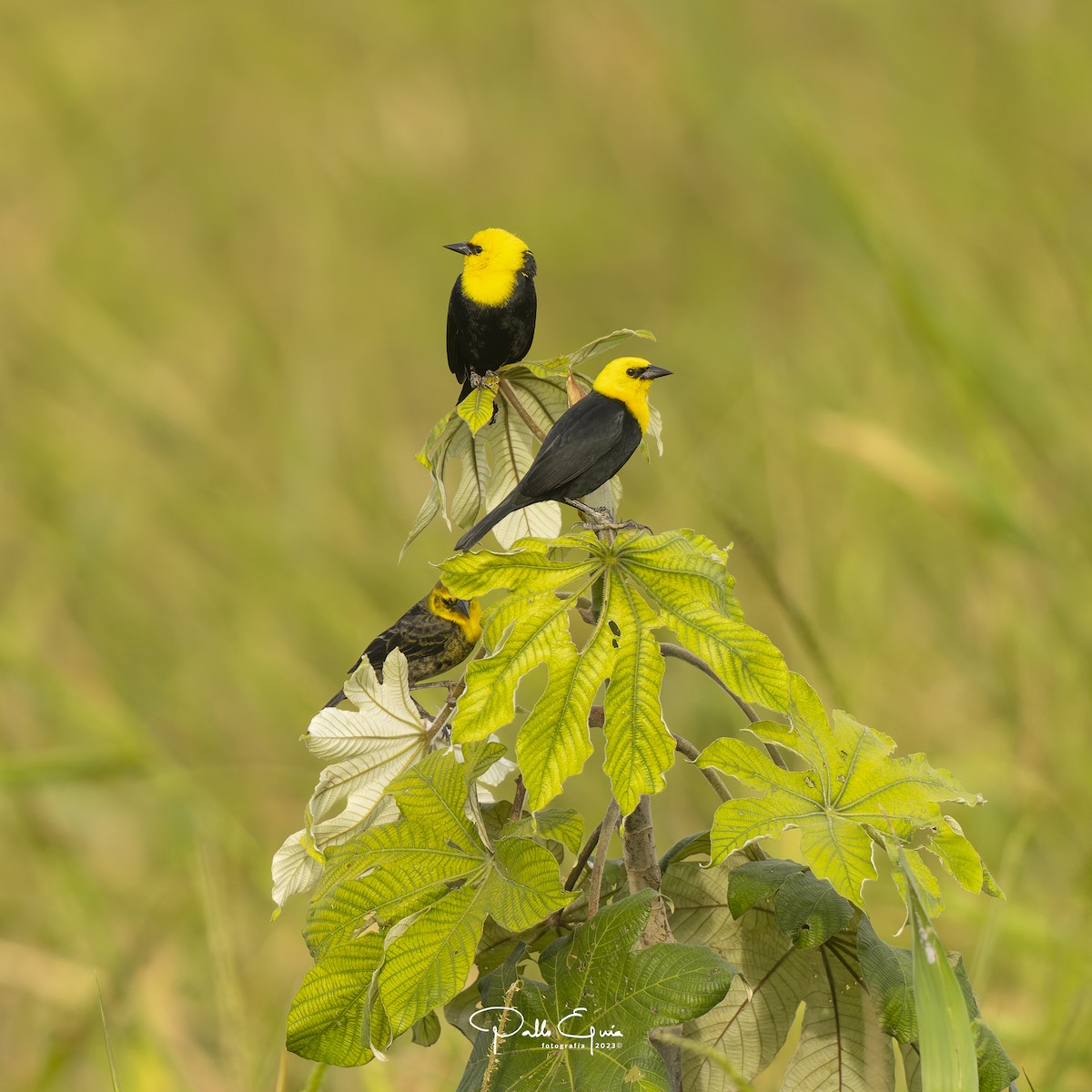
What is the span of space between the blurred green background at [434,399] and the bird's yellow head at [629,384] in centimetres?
41

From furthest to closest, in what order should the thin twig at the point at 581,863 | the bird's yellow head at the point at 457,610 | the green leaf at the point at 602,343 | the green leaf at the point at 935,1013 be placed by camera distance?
the bird's yellow head at the point at 457,610, the green leaf at the point at 602,343, the thin twig at the point at 581,863, the green leaf at the point at 935,1013

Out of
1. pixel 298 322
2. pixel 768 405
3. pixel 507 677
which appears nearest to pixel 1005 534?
pixel 768 405

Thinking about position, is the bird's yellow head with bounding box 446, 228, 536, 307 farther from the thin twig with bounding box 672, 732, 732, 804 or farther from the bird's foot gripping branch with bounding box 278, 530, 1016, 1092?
the thin twig with bounding box 672, 732, 732, 804

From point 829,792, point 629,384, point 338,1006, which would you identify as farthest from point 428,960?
point 629,384

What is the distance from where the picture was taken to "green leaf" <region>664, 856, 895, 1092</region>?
4.88 feet

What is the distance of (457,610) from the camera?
69.6 inches

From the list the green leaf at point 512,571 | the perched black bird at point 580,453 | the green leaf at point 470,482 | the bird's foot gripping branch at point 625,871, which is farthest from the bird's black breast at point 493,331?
the green leaf at point 512,571

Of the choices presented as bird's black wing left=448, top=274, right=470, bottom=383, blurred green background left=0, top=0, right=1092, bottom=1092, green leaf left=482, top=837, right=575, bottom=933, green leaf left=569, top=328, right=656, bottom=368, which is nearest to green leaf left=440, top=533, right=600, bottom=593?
green leaf left=482, top=837, right=575, bottom=933

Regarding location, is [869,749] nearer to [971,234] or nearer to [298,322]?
[971,234]

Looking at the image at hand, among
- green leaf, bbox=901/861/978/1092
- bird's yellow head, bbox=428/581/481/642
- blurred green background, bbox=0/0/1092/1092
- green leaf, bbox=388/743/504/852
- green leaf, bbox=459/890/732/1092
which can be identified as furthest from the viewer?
blurred green background, bbox=0/0/1092/1092

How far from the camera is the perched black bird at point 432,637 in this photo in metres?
1.78

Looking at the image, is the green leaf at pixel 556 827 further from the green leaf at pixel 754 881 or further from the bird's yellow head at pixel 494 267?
the bird's yellow head at pixel 494 267

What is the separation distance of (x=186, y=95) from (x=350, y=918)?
391 inches

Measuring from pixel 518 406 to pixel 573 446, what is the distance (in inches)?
8.2
